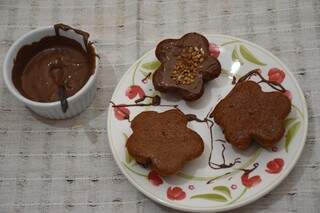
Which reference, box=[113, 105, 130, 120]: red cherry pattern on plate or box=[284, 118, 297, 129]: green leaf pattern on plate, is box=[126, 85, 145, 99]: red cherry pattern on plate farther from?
box=[284, 118, 297, 129]: green leaf pattern on plate

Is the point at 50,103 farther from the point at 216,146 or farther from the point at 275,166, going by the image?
the point at 275,166

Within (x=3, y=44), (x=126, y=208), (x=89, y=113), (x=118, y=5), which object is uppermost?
(x=118, y=5)

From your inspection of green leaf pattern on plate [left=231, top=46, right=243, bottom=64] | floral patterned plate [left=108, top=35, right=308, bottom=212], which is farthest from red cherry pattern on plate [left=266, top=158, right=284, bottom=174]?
green leaf pattern on plate [left=231, top=46, right=243, bottom=64]

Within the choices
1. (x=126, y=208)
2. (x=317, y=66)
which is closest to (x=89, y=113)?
(x=126, y=208)

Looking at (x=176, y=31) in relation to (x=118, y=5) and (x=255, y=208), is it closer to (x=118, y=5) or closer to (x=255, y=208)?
(x=118, y=5)

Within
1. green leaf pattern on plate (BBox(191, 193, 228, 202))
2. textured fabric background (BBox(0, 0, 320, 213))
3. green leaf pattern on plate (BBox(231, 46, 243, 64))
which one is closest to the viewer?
green leaf pattern on plate (BBox(191, 193, 228, 202))
